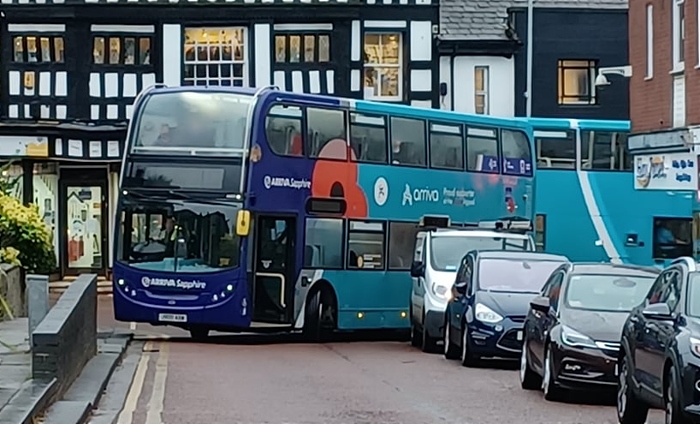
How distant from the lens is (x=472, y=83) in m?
38.4

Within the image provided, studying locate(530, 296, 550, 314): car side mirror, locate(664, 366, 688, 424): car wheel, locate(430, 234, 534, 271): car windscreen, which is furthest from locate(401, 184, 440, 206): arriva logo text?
locate(664, 366, 688, 424): car wheel

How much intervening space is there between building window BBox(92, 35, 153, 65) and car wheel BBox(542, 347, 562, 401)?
941 inches

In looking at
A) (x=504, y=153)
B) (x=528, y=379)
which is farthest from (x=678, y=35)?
(x=528, y=379)

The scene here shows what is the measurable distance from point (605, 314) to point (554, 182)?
19.2 metres

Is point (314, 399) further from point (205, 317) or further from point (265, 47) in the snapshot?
point (265, 47)

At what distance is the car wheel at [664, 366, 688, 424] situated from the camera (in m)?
11.0

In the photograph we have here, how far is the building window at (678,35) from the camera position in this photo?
26.6 metres

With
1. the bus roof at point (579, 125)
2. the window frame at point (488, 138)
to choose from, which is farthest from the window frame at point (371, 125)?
the bus roof at point (579, 125)

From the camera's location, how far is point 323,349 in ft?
75.5

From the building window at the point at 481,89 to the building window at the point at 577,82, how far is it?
236 centimetres

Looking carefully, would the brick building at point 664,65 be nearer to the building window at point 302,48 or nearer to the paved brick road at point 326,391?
the paved brick road at point 326,391

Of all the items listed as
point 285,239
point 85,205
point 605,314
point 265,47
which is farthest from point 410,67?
point 605,314

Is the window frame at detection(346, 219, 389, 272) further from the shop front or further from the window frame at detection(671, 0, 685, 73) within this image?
the shop front

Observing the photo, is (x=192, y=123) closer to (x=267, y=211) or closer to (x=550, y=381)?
(x=267, y=211)
